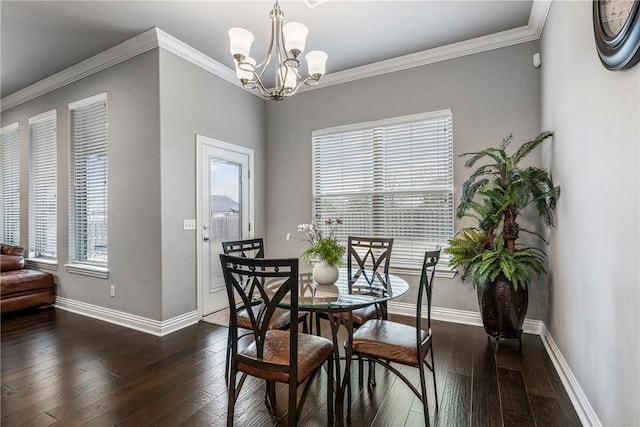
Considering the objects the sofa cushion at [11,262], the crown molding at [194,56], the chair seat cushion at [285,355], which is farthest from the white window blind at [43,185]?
the chair seat cushion at [285,355]

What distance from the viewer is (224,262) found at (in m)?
1.66

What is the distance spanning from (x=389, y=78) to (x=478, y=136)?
4.26 ft

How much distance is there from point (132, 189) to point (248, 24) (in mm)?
2150

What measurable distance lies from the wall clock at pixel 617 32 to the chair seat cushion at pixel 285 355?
77.0 inches

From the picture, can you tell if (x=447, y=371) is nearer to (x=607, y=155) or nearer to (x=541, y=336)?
(x=541, y=336)

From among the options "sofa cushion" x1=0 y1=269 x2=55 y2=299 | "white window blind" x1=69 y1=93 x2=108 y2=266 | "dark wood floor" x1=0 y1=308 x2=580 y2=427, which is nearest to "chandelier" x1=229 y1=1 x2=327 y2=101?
A: "dark wood floor" x1=0 y1=308 x2=580 y2=427

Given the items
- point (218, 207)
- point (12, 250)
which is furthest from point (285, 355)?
point (12, 250)

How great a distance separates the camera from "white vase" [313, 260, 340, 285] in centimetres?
233

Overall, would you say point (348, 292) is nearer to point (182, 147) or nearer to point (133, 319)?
point (182, 147)

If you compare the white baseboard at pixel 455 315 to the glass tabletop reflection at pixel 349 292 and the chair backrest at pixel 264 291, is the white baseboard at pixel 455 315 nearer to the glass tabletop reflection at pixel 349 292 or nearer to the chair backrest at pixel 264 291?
the glass tabletop reflection at pixel 349 292

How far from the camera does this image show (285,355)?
65.8 inches

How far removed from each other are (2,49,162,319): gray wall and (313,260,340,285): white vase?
1.89 metres

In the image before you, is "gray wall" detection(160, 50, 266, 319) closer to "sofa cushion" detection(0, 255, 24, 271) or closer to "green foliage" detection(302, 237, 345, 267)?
"green foliage" detection(302, 237, 345, 267)

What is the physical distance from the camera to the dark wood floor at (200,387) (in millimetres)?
1874
